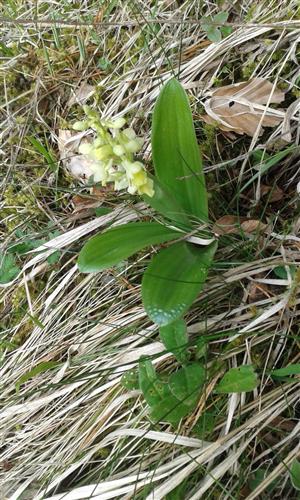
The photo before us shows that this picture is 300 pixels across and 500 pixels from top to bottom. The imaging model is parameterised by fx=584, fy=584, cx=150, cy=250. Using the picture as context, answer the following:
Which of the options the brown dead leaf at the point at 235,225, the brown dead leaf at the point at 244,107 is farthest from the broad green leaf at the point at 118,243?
the brown dead leaf at the point at 244,107

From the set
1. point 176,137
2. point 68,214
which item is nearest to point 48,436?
point 68,214

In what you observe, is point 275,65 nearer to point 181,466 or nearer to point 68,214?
point 68,214

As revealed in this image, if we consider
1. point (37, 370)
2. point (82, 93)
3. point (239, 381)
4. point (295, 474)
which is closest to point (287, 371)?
point (239, 381)

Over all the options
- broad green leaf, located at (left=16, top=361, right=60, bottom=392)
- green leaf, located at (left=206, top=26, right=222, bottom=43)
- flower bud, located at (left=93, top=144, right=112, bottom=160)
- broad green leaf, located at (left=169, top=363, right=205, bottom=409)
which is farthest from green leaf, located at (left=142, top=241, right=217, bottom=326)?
green leaf, located at (left=206, top=26, right=222, bottom=43)

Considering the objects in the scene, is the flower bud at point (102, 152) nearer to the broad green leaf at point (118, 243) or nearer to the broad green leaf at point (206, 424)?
the broad green leaf at point (118, 243)

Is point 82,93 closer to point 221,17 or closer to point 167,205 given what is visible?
point 221,17

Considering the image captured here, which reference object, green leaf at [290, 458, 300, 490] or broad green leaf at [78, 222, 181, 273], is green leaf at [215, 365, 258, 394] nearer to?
green leaf at [290, 458, 300, 490]
